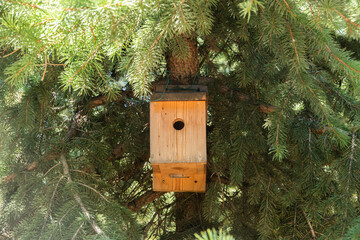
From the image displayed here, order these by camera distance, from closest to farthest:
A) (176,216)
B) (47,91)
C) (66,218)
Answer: (66,218) < (47,91) < (176,216)

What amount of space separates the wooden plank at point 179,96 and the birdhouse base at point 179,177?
0.36m

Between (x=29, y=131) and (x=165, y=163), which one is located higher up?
(x=29, y=131)

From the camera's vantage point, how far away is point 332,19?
1.44m

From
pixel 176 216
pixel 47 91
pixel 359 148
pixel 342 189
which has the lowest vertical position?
pixel 176 216

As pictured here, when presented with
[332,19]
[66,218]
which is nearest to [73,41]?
[66,218]

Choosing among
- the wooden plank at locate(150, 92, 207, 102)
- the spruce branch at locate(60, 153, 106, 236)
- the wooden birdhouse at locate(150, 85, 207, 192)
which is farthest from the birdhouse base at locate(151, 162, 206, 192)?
the spruce branch at locate(60, 153, 106, 236)

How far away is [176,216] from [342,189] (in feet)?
4.78

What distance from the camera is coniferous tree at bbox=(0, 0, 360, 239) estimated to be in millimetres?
1492

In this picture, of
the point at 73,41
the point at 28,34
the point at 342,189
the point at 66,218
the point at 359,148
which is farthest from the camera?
the point at 359,148

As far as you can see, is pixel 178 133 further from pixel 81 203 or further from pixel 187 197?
pixel 187 197

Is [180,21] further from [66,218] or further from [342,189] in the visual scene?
[342,189]

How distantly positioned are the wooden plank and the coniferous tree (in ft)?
0.32

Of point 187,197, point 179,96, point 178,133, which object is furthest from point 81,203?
point 187,197

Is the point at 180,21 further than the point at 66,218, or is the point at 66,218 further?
the point at 66,218
